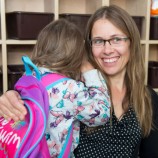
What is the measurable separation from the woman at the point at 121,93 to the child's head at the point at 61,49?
13 cm

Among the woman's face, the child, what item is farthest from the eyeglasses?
the child

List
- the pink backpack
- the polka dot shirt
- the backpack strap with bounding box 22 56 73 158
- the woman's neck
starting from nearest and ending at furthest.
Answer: the pink backpack
the backpack strap with bounding box 22 56 73 158
the polka dot shirt
the woman's neck

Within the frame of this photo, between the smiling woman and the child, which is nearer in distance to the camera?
the child

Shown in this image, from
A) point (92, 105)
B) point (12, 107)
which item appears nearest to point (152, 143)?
point (92, 105)

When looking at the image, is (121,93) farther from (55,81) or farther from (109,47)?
(55,81)

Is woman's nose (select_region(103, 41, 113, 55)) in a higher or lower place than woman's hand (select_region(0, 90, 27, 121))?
higher

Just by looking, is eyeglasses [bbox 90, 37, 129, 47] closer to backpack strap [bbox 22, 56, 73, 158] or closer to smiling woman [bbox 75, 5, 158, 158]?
smiling woman [bbox 75, 5, 158, 158]

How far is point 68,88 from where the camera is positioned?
97 cm

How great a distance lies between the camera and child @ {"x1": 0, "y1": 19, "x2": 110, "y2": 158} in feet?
3.14

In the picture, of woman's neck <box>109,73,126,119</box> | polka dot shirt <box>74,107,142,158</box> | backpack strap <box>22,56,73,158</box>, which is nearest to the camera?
backpack strap <box>22,56,73,158</box>

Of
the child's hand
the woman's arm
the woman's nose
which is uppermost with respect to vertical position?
the woman's nose

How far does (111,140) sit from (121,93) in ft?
0.81

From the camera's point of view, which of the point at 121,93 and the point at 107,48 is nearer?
the point at 107,48

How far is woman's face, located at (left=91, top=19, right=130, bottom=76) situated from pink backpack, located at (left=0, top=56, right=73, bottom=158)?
1.17 feet
